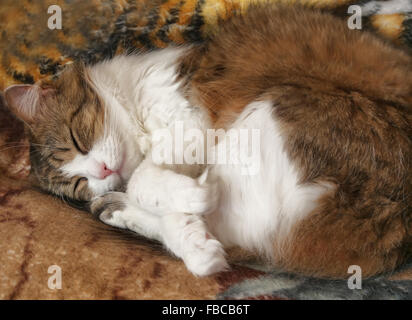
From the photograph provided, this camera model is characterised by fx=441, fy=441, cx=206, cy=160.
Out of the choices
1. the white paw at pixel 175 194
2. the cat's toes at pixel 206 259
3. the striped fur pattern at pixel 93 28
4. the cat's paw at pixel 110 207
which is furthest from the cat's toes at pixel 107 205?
the striped fur pattern at pixel 93 28

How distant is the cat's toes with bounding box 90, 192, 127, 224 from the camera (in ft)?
5.58

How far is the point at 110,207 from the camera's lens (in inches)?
67.2

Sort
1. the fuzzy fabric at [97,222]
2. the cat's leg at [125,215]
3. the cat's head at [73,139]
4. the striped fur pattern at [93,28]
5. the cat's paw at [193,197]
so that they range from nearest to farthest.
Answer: the fuzzy fabric at [97,222] < the cat's paw at [193,197] < the cat's leg at [125,215] < the cat's head at [73,139] < the striped fur pattern at [93,28]

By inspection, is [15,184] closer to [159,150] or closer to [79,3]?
[159,150]

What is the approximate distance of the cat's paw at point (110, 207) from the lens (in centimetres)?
168

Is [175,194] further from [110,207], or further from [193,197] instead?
[110,207]

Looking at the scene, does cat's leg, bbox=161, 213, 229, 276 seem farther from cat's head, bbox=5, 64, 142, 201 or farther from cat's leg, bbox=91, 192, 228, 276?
cat's head, bbox=5, 64, 142, 201

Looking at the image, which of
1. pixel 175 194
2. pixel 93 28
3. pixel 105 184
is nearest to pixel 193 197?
pixel 175 194

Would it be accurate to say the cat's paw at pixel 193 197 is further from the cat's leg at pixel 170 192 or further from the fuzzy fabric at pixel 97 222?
the fuzzy fabric at pixel 97 222

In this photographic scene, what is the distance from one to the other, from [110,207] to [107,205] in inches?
0.9

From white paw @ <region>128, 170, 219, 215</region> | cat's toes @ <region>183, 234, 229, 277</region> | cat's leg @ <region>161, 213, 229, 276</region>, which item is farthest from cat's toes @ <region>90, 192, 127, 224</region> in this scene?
cat's toes @ <region>183, 234, 229, 277</region>

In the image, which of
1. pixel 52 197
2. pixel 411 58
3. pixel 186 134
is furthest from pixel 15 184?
pixel 411 58

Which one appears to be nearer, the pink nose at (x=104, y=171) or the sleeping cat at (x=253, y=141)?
the sleeping cat at (x=253, y=141)

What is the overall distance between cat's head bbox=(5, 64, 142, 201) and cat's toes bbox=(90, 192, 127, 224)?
0.13 feet
